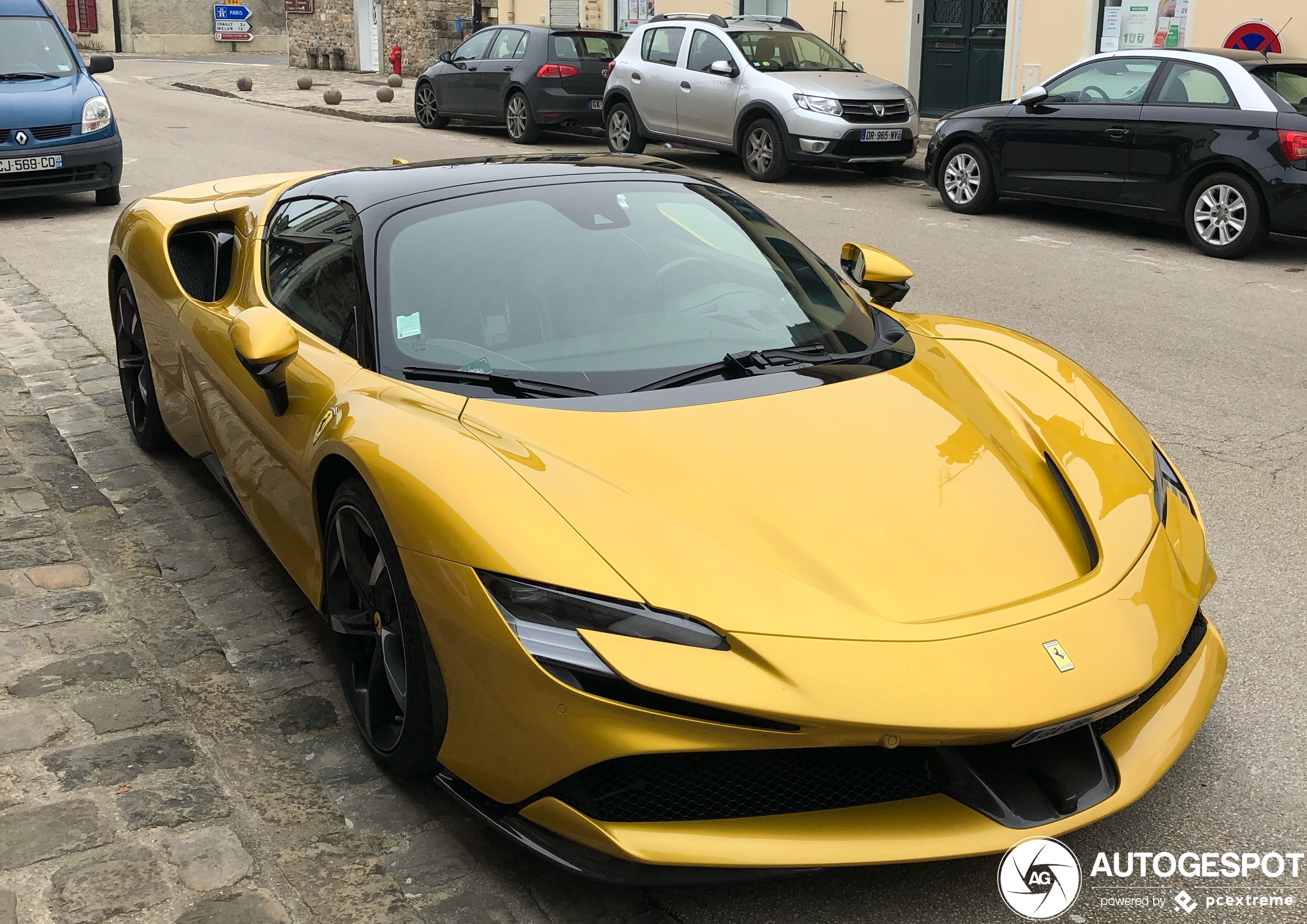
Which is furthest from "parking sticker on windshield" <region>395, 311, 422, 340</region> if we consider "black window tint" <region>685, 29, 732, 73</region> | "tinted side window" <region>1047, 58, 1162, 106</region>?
"black window tint" <region>685, 29, 732, 73</region>

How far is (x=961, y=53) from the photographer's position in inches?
714

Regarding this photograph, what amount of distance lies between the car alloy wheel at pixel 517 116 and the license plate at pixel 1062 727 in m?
16.5

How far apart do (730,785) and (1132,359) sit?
5191 millimetres

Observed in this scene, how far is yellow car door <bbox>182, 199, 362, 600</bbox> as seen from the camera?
11.3ft

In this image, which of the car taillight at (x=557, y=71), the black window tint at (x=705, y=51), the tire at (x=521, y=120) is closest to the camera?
the black window tint at (x=705, y=51)

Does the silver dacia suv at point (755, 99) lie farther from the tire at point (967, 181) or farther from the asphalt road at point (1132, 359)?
the tire at point (967, 181)

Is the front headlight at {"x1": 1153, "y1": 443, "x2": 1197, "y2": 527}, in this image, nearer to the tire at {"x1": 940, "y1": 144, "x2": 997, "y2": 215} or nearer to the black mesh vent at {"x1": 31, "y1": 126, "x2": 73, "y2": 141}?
the tire at {"x1": 940, "y1": 144, "x2": 997, "y2": 215}

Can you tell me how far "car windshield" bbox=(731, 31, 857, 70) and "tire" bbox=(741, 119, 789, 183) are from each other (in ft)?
2.58

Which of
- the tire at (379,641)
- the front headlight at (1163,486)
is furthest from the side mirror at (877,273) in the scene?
the tire at (379,641)

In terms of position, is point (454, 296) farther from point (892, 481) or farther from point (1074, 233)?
point (1074, 233)

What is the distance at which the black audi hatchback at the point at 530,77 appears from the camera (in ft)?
58.0

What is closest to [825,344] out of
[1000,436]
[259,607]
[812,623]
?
[1000,436]

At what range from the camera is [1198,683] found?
9.26 feet

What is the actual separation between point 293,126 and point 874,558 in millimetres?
18868
